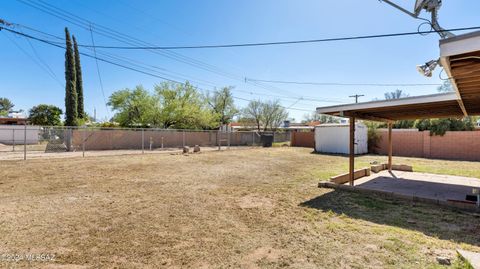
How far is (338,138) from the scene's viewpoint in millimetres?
17281

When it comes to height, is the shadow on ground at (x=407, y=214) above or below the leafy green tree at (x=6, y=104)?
below

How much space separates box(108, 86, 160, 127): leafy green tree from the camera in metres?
22.8

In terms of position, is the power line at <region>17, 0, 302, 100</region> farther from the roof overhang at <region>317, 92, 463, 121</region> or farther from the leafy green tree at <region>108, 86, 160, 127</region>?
the roof overhang at <region>317, 92, 463, 121</region>

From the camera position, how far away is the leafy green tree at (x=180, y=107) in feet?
76.5

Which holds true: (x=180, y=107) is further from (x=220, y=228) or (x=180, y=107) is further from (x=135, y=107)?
(x=220, y=228)

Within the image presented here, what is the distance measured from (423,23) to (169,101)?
21.9 meters

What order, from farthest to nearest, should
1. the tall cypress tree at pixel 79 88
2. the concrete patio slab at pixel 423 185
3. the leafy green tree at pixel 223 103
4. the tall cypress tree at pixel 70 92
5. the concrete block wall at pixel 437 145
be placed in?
the leafy green tree at pixel 223 103, the tall cypress tree at pixel 79 88, the tall cypress tree at pixel 70 92, the concrete block wall at pixel 437 145, the concrete patio slab at pixel 423 185

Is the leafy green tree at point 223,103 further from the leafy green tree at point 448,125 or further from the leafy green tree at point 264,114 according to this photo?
the leafy green tree at point 448,125

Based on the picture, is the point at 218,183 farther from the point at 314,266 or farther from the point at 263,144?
the point at 263,144

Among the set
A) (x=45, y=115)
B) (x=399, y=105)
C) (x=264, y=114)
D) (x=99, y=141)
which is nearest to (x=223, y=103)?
(x=264, y=114)

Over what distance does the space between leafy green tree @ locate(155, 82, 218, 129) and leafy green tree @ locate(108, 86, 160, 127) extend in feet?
2.58

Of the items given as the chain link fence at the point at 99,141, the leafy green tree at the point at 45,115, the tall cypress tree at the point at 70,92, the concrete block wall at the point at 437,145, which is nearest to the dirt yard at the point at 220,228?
the chain link fence at the point at 99,141

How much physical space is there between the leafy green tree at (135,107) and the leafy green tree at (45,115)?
12110 mm

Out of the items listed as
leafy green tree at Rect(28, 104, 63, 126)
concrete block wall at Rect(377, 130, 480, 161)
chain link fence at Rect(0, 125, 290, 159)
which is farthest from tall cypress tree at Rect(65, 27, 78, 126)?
concrete block wall at Rect(377, 130, 480, 161)
